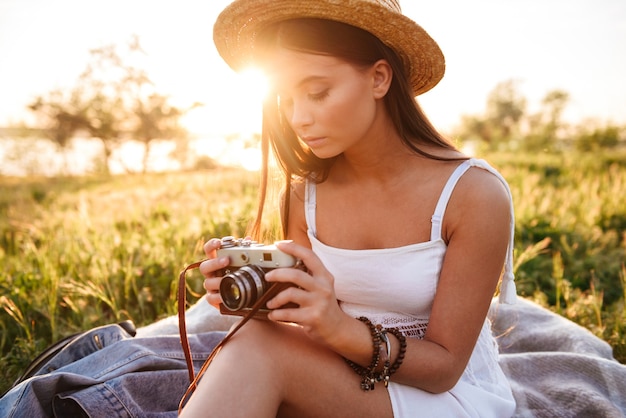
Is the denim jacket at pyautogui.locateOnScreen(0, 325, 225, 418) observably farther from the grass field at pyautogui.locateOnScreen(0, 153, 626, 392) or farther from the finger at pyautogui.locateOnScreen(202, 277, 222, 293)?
the grass field at pyautogui.locateOnScreen(0, 153, 626, 392)

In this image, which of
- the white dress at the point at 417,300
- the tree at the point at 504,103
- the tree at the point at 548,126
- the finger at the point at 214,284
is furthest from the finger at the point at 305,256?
the tree at the point at 504,103

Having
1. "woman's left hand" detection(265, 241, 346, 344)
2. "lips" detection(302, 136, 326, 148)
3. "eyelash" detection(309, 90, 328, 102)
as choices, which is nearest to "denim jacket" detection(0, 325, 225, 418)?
"woman's left hand" detection(265, 241, 346, 344)

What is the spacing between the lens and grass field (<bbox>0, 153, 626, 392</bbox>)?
310cm

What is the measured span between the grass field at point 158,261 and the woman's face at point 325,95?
1.65 m

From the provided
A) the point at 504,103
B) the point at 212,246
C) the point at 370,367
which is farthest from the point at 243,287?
the point at 504,103

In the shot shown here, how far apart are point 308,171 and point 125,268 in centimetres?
180

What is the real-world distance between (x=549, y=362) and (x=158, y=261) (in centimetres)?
256

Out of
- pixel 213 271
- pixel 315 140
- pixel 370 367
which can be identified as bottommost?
pixel 370 367

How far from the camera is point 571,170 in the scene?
8984 millimetres

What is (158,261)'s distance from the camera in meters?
3.68

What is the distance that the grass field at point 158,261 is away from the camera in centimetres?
310

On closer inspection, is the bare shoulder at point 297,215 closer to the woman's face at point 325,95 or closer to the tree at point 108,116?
the woman's face at point 325,95

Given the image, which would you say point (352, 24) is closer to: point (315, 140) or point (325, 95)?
point (325, 95)

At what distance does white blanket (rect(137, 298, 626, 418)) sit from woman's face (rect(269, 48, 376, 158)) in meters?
1.32
